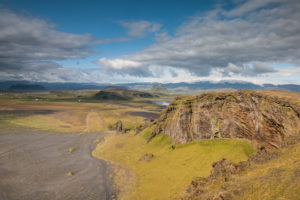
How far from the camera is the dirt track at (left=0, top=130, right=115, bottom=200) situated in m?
38.3

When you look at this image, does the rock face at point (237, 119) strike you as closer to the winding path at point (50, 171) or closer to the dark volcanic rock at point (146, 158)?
the dark volcanic rock at point (146, 158)

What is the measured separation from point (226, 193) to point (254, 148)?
861 inches

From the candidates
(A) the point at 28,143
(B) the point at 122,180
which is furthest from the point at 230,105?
(A) the point at 28,143

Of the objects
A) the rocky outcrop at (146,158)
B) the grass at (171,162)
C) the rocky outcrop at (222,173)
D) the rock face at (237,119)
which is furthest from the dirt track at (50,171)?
the rock face at (237,119)

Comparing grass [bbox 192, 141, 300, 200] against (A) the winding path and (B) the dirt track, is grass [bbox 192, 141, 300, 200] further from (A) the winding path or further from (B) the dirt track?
(B) the dirt track

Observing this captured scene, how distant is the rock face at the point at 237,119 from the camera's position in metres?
34.9

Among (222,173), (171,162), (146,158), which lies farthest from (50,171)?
(222,173)

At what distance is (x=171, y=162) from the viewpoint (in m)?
47.6

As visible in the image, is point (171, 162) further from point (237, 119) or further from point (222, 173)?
point (237, 119)

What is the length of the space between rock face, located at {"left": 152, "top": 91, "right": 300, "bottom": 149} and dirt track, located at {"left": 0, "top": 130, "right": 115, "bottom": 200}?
2846cm

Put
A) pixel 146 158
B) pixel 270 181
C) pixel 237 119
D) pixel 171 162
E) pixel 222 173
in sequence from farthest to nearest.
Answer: pixel 146 158 < pixel 171 162 < pixel 237 119 < pixel 222 173 < pixel 270 181

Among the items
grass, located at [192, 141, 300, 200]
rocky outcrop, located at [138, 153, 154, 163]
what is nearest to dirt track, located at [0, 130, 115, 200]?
rocky outcrop, located at [138, 153, 154, 163]

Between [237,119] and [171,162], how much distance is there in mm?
21364

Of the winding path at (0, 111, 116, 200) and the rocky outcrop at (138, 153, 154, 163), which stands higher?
the rocky outcrop at (138, 153, 154, 163)
